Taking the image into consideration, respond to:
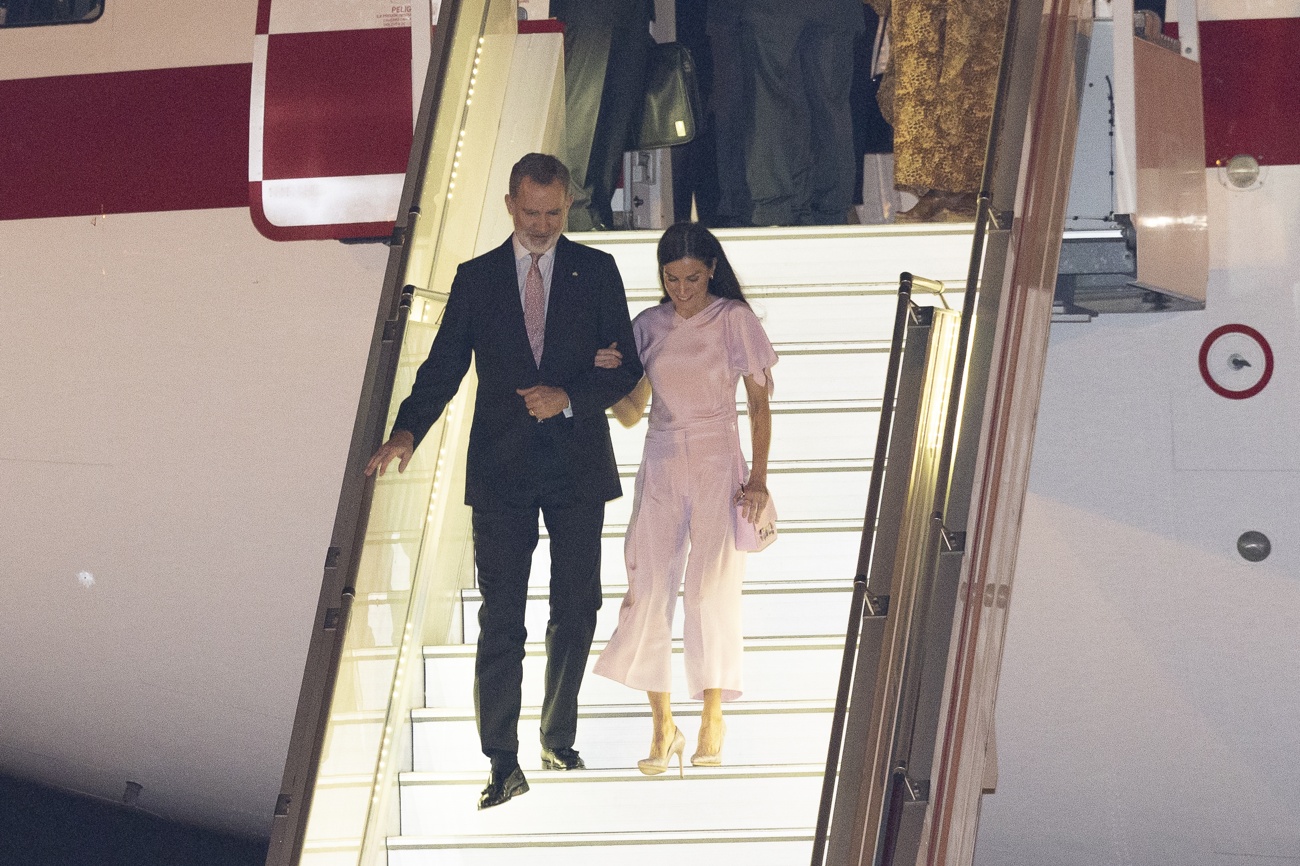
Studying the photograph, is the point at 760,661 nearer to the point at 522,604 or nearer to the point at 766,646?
the point at 766,646

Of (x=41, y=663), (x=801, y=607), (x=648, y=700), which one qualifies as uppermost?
(x=801, y=607)

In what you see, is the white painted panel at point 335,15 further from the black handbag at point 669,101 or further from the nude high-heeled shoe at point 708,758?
the nude high-heeled shoe at point 708,758

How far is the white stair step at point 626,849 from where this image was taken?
3.65 meters

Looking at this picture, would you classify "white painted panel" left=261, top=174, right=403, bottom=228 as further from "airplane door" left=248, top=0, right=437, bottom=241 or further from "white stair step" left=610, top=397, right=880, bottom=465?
"white stair step" left=610, top=397, right=880, bottom=465

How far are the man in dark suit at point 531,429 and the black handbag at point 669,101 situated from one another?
136 cm

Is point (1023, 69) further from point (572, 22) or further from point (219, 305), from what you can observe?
point (219, 305)

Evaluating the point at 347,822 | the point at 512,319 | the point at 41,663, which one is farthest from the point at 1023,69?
the point at 41,663

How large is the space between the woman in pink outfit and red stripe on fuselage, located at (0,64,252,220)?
6.38 feet

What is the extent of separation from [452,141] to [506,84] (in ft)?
2.17

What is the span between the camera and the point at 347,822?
11.3 ft

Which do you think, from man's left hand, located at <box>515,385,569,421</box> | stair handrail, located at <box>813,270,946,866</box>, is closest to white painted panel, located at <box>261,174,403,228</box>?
man's left hand, located at <box>515,385,569,421</box>

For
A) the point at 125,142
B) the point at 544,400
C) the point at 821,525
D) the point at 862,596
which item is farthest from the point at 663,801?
the point at 125,142

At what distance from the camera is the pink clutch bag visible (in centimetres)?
368

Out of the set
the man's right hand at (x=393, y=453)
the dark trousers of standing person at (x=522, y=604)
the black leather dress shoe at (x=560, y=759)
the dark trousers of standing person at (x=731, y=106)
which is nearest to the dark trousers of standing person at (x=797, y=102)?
the dark trousers of standing person at (x=731, y=106)
